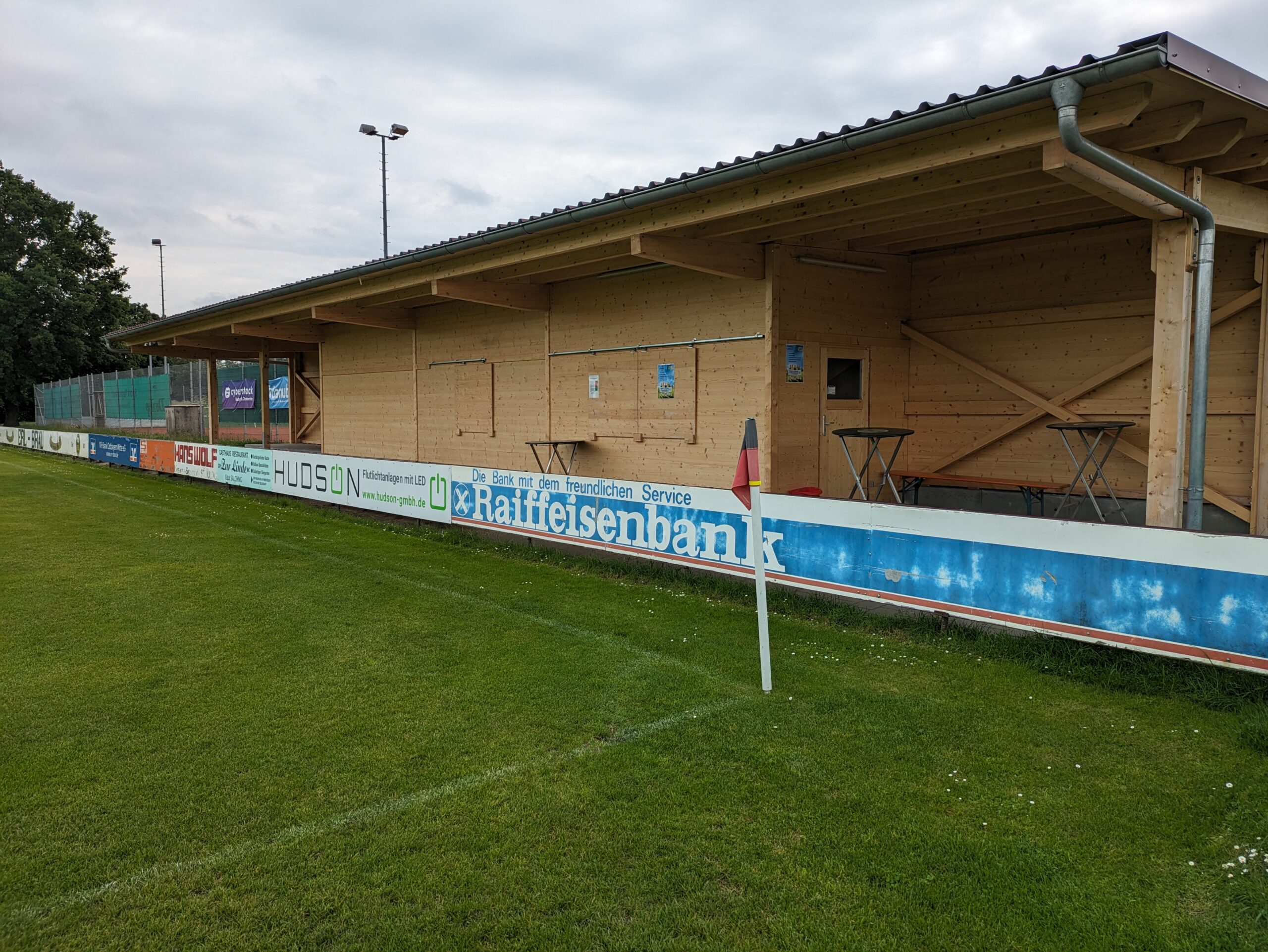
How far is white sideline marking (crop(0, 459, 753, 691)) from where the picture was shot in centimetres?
604

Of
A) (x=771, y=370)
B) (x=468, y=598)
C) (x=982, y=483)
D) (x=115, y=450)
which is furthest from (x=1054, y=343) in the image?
(x=115, y=450)

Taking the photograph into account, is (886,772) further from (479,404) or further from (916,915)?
(479,404)

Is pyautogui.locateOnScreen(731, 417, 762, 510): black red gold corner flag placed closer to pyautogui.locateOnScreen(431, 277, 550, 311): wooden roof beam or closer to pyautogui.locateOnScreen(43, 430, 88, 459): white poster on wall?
pyautogui.locateOnScreen(431, 277, 550, 311): wooden roof beam

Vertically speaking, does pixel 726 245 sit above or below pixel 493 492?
above

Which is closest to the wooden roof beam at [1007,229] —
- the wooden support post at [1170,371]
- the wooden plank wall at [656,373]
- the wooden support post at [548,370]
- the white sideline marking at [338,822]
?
the wooden support post at [1170,371]

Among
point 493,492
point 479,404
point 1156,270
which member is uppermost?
point 1156,270

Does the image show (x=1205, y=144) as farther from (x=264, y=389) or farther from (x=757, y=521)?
(x=264, y=389)

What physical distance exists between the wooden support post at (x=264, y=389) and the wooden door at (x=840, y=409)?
15175mm

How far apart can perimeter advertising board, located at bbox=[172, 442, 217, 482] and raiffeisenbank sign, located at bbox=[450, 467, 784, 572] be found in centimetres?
955

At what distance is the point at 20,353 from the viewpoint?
4653cm

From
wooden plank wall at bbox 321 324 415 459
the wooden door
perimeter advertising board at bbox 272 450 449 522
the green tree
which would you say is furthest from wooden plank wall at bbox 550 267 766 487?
the green tree

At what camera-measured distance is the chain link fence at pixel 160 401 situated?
3434cm

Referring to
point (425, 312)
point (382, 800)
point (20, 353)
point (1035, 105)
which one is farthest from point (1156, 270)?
point (20, 353)

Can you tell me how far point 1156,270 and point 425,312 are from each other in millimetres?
11637
